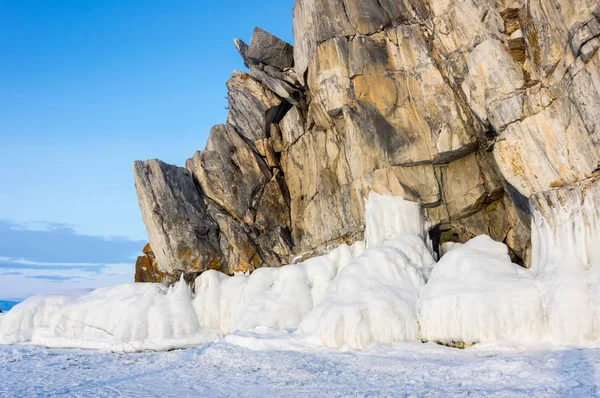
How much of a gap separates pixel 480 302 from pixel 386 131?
9.77 meters

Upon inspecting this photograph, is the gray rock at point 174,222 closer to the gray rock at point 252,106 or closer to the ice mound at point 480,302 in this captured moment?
the gray rock at point 252,106

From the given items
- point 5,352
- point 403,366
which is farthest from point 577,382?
point 5,352

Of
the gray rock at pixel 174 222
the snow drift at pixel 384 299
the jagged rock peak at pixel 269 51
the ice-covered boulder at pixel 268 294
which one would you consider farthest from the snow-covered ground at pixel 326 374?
the jagged rock peak at pixel 269 51

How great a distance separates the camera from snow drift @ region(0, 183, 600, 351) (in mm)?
15828

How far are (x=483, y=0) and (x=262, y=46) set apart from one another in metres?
12.9

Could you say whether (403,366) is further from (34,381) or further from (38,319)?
(38,319)

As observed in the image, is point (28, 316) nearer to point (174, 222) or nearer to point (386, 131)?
point (174, 222)

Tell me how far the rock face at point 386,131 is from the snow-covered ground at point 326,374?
293 inches

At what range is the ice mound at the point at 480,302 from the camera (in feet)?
51.5

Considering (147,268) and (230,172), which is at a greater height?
(230,172)

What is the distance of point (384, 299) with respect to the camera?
17.6 m

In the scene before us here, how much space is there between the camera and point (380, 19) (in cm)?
2394

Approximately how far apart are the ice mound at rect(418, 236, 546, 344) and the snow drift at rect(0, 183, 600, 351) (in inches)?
1.3

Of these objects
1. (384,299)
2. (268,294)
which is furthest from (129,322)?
(384,299)
